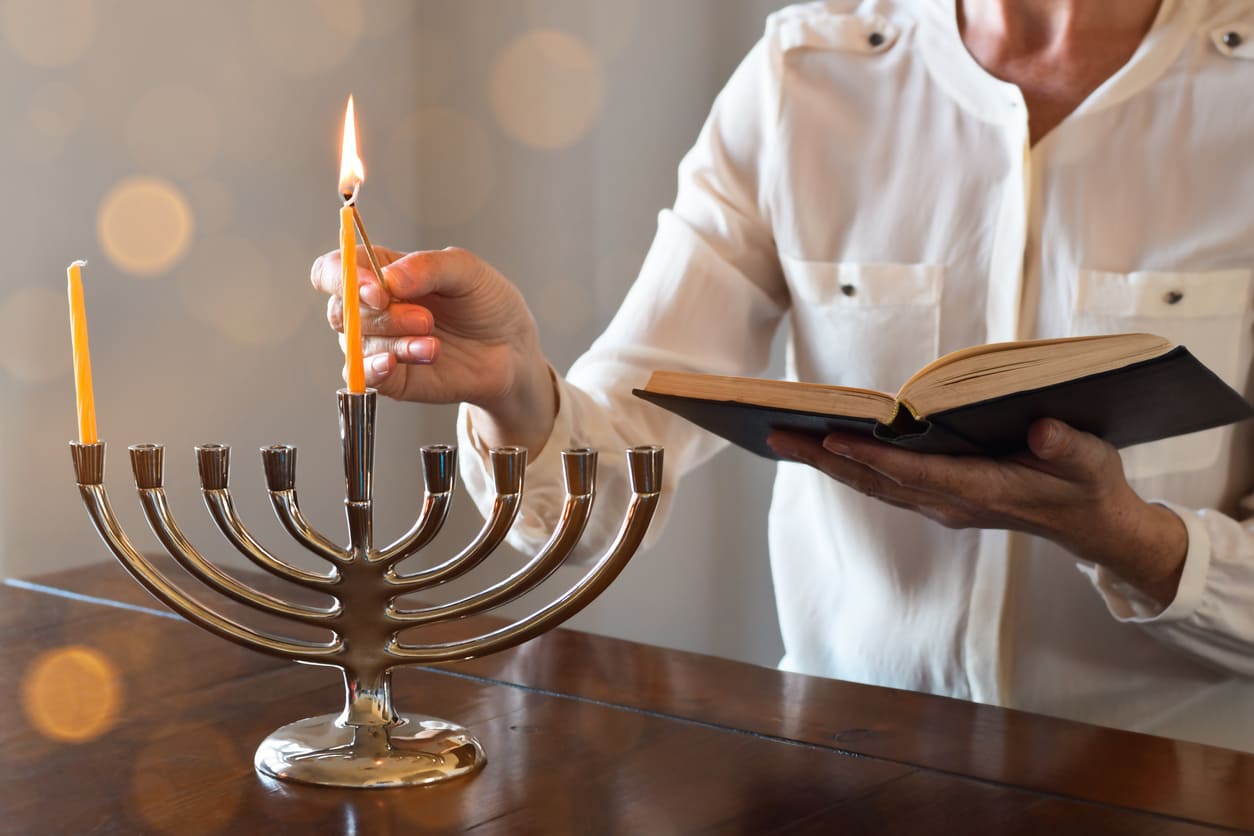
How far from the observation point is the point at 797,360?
1.36 m

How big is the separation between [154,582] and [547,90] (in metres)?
1.65

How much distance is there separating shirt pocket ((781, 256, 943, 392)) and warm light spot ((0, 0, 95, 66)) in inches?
43.8

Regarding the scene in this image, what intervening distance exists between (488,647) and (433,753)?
0.06 meters

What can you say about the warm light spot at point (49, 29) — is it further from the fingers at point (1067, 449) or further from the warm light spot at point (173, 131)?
the fingers at point (1067, 449)

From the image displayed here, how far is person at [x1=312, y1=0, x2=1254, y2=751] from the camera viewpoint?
1104 mm

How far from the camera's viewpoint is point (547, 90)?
2221 millimetres

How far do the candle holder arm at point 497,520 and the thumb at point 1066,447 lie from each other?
0.32 metres

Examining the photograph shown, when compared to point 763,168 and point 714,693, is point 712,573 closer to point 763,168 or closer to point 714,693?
point 763,168

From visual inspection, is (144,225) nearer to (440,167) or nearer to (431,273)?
(440,167)

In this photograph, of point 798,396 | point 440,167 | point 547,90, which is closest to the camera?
point 798,396

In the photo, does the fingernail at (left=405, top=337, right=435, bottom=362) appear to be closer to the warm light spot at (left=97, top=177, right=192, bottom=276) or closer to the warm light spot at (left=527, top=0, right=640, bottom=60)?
the warm light spot at (left=97, top=177, right=192, bottom=276)

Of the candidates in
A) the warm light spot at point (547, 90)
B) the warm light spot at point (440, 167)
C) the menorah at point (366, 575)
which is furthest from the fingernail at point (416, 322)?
the warm light spot at point (440, 167)

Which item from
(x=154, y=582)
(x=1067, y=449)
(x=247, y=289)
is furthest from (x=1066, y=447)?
(x=247, y=289)

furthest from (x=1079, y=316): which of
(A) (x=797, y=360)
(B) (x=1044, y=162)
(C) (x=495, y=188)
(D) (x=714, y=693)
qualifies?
(C) (x=495, y=188)
